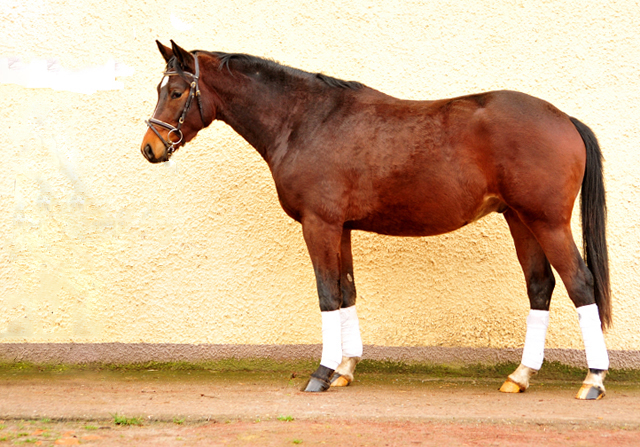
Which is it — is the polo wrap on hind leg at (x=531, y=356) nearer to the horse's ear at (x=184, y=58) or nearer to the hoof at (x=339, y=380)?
the hoof at (x=339, y=380)

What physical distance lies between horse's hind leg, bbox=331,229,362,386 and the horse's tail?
1.62 metres

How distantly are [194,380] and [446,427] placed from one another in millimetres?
2052

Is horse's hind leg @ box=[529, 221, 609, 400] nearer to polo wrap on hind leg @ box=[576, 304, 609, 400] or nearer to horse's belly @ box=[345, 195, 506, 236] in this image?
polo wrap on hind leg @ box=[576, 304, 609, 400]

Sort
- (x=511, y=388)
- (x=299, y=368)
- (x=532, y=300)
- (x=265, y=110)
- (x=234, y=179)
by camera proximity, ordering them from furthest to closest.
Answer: (x=234, y=179) → (x=299, y=368) → (x=265, y=110) → (x=532, y=300) → (x=511, y=388)

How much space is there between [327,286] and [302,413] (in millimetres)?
895

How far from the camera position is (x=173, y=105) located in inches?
159

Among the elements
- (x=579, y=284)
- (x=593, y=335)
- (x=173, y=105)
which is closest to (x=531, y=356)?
(x=593, y=335)

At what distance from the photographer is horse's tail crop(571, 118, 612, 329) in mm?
3822

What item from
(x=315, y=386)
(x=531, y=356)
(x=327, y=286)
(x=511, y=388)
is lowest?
(x=315, y=386)

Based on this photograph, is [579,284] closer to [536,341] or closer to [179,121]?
[536,341]

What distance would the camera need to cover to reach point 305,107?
4.21 metres

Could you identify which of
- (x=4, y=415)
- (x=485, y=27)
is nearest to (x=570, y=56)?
(x=485, y=27)

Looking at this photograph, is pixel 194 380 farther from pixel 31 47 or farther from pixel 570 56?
pixel 570 56

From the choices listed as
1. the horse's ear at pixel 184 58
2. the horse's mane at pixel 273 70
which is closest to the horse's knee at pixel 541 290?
the horse's mane at pixel 273 70
